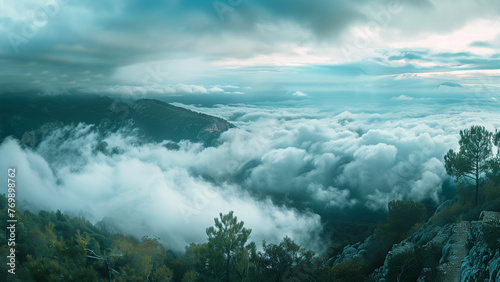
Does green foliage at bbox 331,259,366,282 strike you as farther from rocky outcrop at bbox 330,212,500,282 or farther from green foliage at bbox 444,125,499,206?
green foliage at bbox 444,125,499,206

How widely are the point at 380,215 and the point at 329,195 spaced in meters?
48.5

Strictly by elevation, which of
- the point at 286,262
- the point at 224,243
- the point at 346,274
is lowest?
the point at 346,274

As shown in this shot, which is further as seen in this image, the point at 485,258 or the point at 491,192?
the point at 491,192

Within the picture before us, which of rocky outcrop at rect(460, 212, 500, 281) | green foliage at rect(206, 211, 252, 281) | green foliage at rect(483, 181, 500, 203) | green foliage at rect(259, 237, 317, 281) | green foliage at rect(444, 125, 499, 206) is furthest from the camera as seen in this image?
green foliage at rect(444, 125, 499, 206)

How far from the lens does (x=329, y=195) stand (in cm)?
19150

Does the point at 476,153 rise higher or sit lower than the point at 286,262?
higher

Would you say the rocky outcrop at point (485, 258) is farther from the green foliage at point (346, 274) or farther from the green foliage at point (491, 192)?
the green foliage at point (491, 192)

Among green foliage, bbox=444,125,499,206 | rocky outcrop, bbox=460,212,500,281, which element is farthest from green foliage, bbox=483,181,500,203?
rocky outcrop, bbox=460,212,500,281

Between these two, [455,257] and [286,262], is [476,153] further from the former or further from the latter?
[286,262]

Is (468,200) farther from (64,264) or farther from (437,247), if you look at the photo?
(64,264)

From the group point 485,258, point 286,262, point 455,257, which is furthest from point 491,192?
point 286,262

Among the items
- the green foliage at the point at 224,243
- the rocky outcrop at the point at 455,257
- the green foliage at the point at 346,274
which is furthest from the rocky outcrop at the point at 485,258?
the green foliage at the point at 224,243

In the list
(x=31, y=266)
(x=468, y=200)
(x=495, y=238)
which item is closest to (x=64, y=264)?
(x=31, y=266)

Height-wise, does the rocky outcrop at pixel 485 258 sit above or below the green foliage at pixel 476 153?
below
